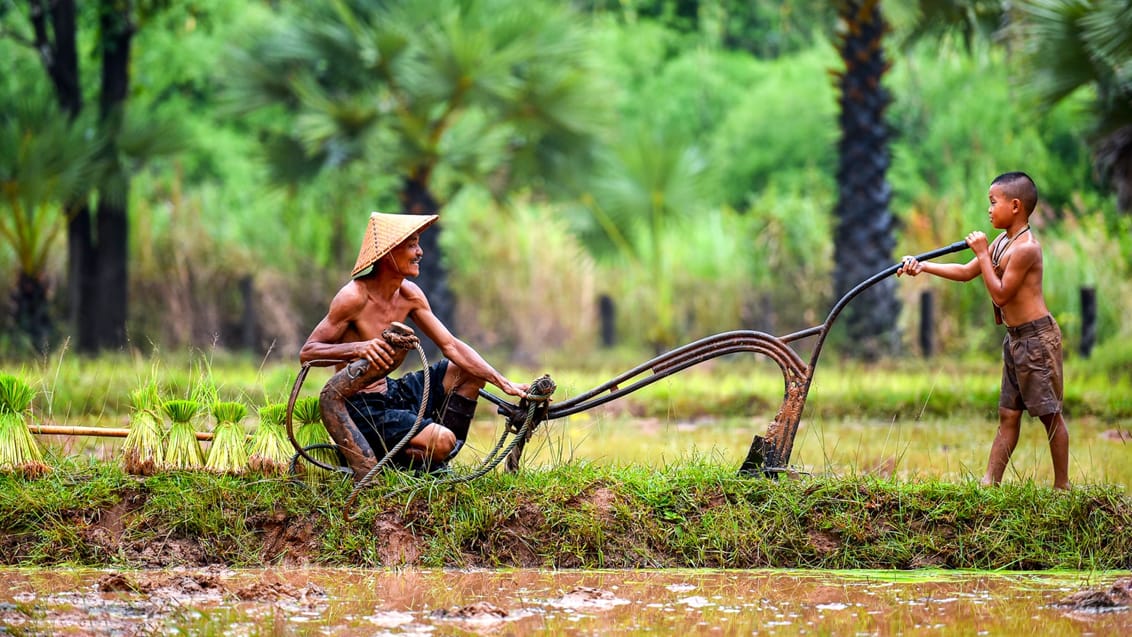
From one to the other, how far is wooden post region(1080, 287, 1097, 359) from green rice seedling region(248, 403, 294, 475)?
9.71 metres

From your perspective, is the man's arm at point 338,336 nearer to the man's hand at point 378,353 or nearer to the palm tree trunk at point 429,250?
the man's hand at point 378,353

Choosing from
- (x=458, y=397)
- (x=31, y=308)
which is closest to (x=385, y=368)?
(x=458, y=397)

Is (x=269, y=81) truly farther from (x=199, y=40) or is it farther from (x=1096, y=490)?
(x=1096, y=490)

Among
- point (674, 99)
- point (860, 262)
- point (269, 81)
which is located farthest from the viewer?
point (674, 99)

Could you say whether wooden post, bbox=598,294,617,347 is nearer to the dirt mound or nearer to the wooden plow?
the wooden plow

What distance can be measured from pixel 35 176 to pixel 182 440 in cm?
980

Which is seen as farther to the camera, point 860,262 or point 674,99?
point 674,99

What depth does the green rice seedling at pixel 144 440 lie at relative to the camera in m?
6.70

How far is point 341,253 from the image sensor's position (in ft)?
66.3

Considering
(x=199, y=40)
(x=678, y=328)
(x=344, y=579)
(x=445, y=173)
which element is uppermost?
(x=199, y=40)

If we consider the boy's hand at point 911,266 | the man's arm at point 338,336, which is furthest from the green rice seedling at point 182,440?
the boy's hand at point 911,266

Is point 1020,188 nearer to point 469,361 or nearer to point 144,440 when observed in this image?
point 469,361

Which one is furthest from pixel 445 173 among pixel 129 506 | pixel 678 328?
pixel 129 506

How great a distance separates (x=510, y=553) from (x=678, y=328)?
13789 mm
